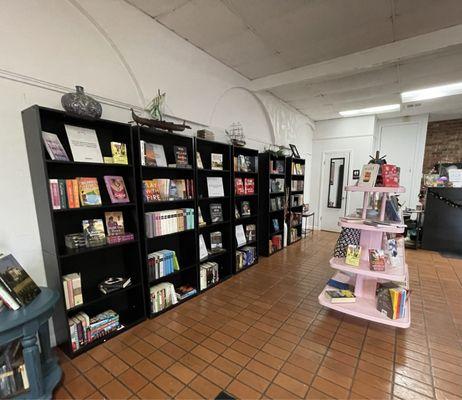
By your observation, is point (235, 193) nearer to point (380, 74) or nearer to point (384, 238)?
point (384, 238)

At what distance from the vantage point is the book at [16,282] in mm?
1456

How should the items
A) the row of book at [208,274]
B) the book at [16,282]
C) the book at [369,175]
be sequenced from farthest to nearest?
1. the row of book at [208,274]
2. the book at [369,175]
3. the book at [16,282]

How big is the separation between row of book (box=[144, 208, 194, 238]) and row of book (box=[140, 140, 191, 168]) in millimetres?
509

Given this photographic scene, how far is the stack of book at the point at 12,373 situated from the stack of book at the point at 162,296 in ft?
3.48

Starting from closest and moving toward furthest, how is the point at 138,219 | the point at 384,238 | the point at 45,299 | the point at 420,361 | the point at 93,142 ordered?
the point at 45,299
the point at 420,361
the point at 93,142
the point at 138,219
the point at 384,238

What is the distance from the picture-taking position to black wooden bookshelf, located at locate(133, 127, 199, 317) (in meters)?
2.36

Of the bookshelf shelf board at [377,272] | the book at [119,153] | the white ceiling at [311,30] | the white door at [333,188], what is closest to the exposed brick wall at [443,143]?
the white door at [333,188]

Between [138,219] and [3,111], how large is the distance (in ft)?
4.12

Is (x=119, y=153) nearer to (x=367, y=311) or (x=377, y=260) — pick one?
(x=377, y=260)

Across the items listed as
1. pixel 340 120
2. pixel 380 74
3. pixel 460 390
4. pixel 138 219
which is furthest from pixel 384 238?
pixel 340 120

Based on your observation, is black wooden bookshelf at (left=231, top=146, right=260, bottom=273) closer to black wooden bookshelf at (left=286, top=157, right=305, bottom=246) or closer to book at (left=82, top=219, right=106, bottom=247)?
black wooden bookshelf at (left=286, top=157, right=305, bottom=246)

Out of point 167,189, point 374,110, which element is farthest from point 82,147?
point 374,110

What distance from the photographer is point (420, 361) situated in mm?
1855

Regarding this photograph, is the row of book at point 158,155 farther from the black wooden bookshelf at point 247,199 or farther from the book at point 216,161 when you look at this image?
the black wooden bookshelf at point 247,199
